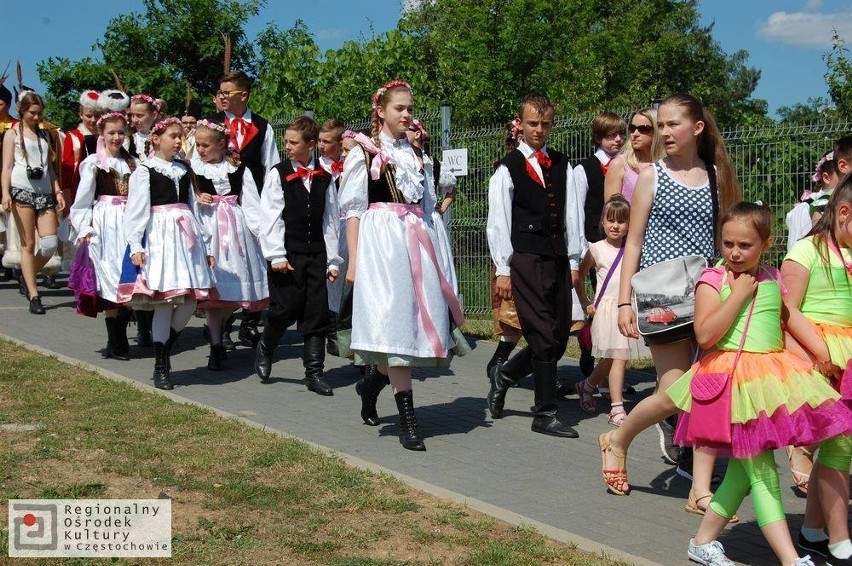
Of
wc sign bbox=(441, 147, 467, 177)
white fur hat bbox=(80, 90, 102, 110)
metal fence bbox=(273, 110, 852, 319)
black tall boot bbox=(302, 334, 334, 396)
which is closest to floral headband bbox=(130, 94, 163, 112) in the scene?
white fur hat bbox=(80, 90, 102, 110)

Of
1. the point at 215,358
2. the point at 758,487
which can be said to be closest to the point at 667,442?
the point at 758,487

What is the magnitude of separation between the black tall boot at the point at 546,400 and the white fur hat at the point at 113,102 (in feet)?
20.3

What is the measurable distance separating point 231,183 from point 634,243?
17.9 ft

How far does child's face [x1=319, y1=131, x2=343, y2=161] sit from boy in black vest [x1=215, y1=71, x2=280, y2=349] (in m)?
0.83

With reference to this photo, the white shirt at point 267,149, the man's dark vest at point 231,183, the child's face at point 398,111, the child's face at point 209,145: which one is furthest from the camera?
the white shirt at point 267,149

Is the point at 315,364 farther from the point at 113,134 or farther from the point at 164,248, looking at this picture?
the point at 113,134

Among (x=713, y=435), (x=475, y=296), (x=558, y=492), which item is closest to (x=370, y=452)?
(x=558, y=492)

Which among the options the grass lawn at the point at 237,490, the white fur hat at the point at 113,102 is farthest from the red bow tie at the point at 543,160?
the white fur hat at the point at 113,102

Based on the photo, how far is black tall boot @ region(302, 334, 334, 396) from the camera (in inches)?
359

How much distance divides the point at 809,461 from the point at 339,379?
15.0 feet

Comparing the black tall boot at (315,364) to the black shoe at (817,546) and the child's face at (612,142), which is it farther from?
the black shoe at (817,546)

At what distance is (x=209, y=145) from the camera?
10148mm

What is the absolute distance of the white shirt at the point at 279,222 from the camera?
9.35 metres

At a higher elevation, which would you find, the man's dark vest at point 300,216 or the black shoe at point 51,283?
Answer: the man's dark vest at point 300,216
